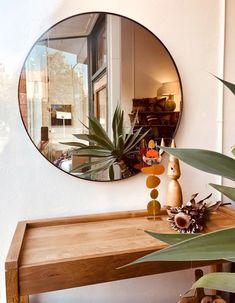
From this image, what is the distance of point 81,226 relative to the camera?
4.39ft

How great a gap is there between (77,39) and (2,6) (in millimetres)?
358

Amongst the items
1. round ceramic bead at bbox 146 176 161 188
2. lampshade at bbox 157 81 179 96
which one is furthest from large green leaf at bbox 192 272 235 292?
lampshade at bbox 157 81 179 96

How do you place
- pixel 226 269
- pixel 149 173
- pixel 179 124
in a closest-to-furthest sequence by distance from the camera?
pixel 149 173
pixel 179 124
pixel 226 269

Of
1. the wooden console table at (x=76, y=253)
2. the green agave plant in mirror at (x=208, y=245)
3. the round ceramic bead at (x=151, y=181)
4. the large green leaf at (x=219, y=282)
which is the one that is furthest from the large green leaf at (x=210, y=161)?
the round ceramic bead at (x=151, y=181)

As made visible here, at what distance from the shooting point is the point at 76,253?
3.34 ft

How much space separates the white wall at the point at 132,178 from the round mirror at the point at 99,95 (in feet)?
0.17

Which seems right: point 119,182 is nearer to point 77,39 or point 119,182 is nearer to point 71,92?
point 71,92

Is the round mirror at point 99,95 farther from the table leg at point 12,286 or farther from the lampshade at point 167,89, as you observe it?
the table leg at point 12,286

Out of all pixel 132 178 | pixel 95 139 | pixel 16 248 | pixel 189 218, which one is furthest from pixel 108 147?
pixel 16 248

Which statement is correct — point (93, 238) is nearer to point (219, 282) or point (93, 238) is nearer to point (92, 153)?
point (92, 153)

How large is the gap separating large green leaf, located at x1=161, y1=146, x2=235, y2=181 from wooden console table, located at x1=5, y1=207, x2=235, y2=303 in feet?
2.05

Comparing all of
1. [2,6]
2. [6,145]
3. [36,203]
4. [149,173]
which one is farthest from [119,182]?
[2,6]

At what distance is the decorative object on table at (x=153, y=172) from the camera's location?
4.65ft

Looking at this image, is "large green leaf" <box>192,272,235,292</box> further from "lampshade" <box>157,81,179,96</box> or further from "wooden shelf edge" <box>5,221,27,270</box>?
"lampshade" <box>157,81,179,96</box>
